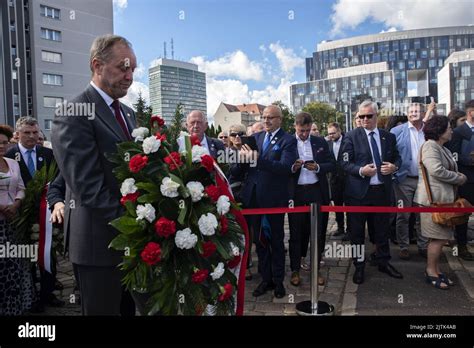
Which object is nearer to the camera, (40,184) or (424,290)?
(40,184)

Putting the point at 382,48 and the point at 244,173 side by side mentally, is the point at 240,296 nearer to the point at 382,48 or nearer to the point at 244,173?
the point at 244,173

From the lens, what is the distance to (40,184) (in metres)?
4.29

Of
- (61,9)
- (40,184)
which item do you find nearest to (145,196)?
(40,184)

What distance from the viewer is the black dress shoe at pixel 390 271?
5.11 m

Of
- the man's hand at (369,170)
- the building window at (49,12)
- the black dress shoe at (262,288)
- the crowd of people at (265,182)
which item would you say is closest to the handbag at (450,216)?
the crowd of people at (265,182)

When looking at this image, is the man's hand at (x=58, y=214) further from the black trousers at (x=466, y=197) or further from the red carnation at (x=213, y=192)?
the black trousers at (x=466, y=197)

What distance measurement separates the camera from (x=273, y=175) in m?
4.69

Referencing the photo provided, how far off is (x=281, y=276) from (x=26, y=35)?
47.3 meters

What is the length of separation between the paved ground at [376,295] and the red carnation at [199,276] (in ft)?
6.26

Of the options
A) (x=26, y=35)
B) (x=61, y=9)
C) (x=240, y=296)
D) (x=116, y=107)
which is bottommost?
(x=240, y=296)

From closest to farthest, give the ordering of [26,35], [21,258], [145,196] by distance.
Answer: [145,196] → [21,258] → [26,35]

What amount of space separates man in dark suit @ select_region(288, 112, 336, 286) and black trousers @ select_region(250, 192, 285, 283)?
31 centimetres

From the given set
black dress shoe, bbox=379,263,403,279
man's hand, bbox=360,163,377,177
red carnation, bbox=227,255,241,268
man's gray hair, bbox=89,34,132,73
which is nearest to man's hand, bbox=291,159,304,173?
man's hand, bbox=360,163,377,177

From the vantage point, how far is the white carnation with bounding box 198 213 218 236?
2424mm
